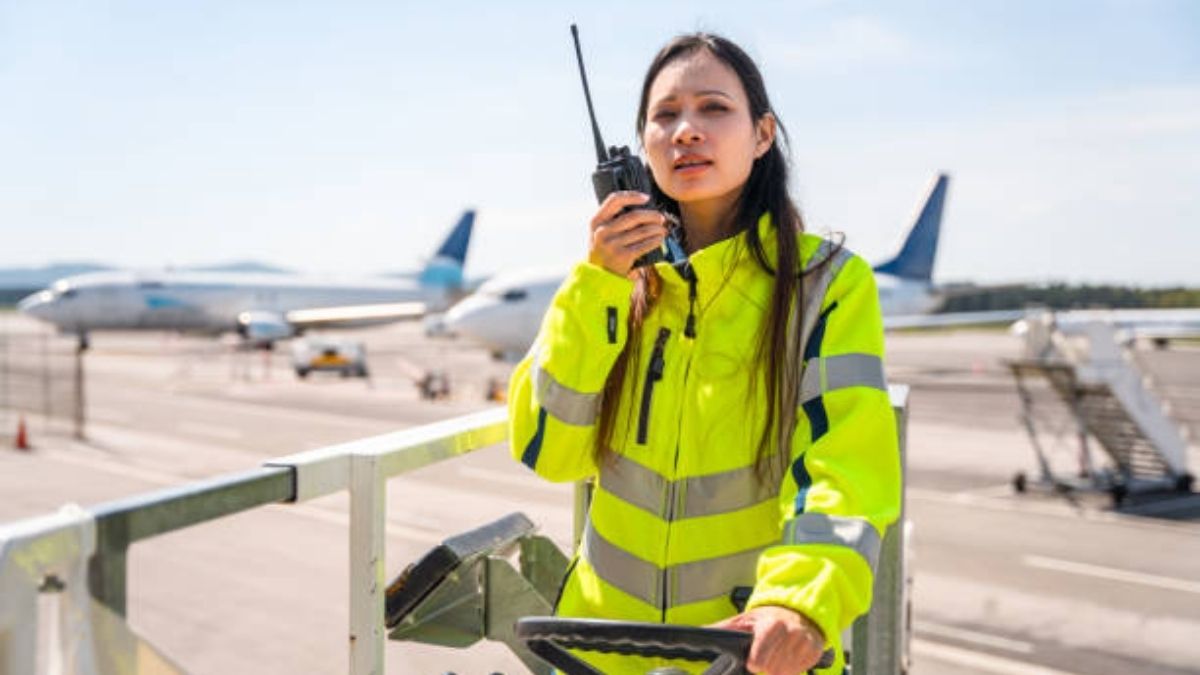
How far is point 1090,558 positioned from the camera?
10.7 metres

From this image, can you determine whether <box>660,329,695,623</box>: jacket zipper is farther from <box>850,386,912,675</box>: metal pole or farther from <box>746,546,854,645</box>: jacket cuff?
<box>850,386,912,675</box>: metal pole

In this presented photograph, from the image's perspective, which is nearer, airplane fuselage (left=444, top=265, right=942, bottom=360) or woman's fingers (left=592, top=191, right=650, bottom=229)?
woman's fingers (left=592, top=191, right=650, bottom=229)

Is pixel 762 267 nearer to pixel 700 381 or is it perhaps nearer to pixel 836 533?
pixel 700 381

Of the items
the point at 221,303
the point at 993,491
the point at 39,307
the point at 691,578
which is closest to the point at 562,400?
the point at 691,578

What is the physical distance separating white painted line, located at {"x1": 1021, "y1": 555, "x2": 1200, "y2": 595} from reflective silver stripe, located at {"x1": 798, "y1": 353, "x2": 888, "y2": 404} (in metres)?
9.16

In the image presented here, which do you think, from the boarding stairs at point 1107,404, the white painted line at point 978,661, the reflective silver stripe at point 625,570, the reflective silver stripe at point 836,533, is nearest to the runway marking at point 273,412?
the boarding stairs at point 1107,404

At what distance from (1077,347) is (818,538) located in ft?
43.6

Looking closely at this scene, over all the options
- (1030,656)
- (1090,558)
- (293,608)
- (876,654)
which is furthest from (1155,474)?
(293,608)

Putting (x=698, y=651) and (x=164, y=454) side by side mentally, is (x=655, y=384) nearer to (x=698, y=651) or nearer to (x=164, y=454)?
(x=698, y=651)

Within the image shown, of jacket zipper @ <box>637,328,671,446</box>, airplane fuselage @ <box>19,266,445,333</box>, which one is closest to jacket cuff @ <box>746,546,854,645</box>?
jacket zipper @ <box>637,328,671,446</box>

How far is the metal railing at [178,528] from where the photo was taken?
129 cm

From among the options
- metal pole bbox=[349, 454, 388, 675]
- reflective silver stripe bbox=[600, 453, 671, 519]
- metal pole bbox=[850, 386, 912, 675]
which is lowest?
metal pole bbox=[850, 386, 912, 675]

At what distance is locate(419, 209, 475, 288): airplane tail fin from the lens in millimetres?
63625

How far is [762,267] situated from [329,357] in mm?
31432
